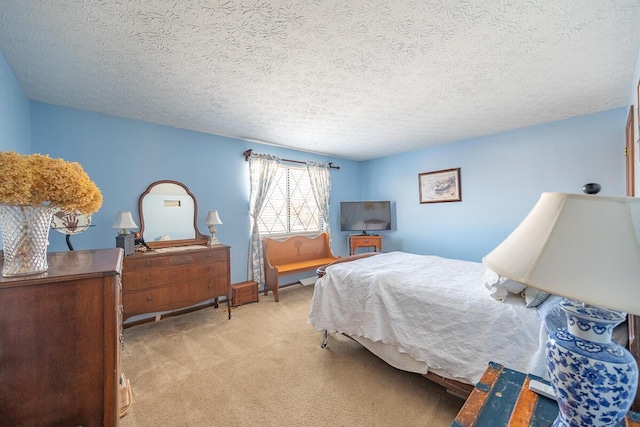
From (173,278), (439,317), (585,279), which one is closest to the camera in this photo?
(585,279)

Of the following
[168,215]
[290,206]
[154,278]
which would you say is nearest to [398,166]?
[290,206]

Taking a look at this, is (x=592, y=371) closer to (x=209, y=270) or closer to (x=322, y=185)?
(x=209, y=270)

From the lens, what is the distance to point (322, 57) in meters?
1.85

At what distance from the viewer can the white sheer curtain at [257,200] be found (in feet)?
13.2

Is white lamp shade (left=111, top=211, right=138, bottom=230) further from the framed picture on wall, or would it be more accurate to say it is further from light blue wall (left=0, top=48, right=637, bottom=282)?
the framed picture on wall

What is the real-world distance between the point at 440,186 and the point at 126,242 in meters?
4.61

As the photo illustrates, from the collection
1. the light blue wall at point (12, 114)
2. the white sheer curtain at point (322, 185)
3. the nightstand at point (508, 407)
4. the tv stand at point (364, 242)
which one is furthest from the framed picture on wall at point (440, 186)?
the light blue wall at point (12, 114)

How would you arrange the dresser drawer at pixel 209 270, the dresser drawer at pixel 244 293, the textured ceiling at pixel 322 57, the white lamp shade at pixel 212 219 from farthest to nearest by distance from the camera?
1. the dresser drawer at pixel 244 293
2. the white lamp shade at pixel 212 219
3. the dresser drawer at pixel 209 270
4. the textured ceiling at pixel 322 57

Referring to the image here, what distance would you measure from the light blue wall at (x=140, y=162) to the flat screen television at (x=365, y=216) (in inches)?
70.5

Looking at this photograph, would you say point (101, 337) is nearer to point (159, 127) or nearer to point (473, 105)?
point (159, 127)

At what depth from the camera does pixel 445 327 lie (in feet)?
5.68

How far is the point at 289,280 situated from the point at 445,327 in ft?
10.2

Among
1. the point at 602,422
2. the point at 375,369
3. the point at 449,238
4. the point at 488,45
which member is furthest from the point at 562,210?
the point at 449,238

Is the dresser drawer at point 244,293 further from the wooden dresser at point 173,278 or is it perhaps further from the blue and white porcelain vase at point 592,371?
the blue and white porcelain vase at point 592,371
